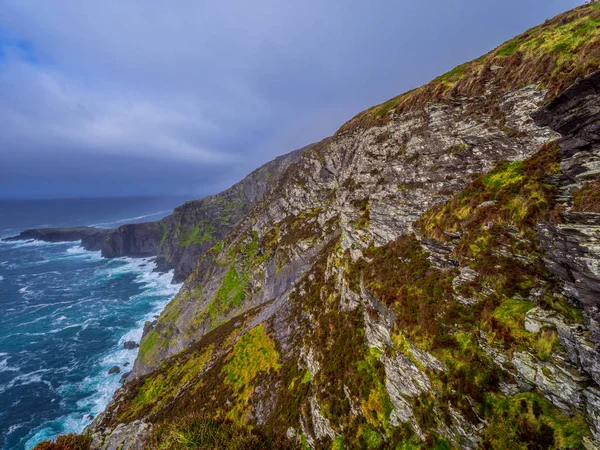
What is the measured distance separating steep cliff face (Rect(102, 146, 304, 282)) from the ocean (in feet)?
45.8

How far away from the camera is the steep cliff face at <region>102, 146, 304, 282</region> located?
13112 centimetres

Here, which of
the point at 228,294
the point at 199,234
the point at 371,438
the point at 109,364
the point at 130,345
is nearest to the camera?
the point at 371,438

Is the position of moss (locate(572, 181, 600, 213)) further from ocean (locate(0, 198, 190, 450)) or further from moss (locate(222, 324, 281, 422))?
ocean (locate(0, 198, 190, 450))

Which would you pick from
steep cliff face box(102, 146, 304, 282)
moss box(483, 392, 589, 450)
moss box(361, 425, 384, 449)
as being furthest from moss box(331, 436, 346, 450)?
steep cliff face box(102, 146, 304, 282)

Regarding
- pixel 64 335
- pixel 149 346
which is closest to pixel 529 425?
pixel 149 346

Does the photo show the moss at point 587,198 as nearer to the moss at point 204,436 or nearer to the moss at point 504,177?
the moss at point 504,177

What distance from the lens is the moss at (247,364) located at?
27312 millimetres

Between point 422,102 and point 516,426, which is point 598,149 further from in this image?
point 422,102

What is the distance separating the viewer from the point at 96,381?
192 feet

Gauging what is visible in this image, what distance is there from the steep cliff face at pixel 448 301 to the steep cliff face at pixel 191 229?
3745 inches

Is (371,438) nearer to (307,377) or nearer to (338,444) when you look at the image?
(338,444)

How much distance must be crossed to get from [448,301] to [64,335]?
108830 mm

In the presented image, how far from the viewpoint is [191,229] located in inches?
5586

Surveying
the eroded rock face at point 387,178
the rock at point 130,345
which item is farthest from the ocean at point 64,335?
the eroded rock face at point 387,178
